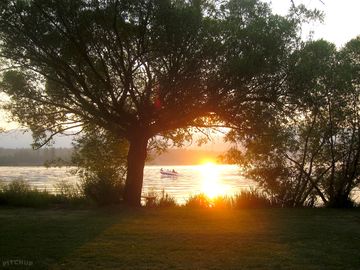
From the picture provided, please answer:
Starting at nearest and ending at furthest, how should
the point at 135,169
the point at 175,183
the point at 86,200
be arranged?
the point at 135,169
the point at 86,200
the point at 175,183

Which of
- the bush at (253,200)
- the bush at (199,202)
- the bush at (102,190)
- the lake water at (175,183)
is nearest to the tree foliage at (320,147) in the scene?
the bush at (253,200)

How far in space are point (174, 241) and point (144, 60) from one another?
814cm

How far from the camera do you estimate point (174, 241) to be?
9.75 m

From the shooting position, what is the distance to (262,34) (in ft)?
51.2

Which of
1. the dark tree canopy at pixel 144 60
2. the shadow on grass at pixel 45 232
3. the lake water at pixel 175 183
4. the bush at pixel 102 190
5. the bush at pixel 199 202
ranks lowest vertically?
the lake water at pixel 175 183

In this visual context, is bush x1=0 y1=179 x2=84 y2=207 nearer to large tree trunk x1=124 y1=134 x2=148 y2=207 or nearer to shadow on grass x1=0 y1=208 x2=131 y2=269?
shadow on grass x1=0 y1=208 x2=131 y2=269

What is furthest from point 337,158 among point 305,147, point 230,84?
point 230,84

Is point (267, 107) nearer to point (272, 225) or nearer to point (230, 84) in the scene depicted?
point (230, 84)

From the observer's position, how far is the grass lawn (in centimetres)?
789

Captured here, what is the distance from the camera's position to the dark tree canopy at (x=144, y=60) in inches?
580

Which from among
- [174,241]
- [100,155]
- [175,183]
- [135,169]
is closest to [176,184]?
[175,183]

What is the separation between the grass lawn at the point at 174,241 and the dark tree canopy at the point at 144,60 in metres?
4.23

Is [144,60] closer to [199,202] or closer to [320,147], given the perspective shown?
[199,202]

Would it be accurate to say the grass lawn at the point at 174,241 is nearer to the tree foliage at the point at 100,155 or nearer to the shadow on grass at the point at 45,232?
the shadow on grass at the point at 45,232
